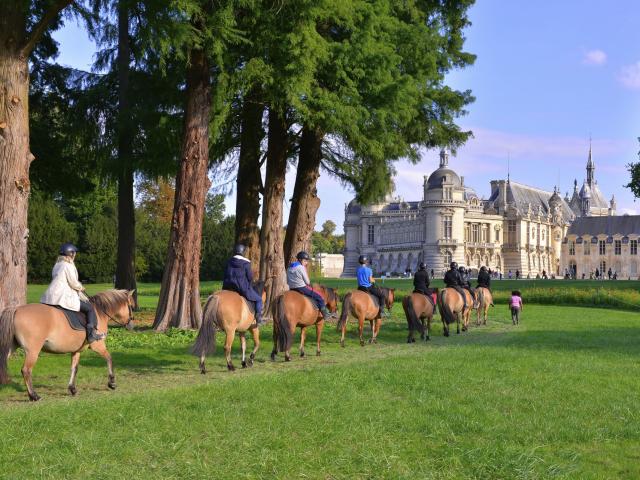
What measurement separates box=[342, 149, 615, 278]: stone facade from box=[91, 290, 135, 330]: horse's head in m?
78.1

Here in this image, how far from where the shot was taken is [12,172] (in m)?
12.3

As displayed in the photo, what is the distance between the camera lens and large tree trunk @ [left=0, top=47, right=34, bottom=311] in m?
12.3

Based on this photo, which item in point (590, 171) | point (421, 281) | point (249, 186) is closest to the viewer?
point (421, 281)

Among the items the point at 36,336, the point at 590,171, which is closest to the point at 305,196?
the point at 36,336

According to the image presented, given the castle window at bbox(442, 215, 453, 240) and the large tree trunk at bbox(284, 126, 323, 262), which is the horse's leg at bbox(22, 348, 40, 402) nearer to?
the large tree trunk at bbox(284, 126, 323, 262)

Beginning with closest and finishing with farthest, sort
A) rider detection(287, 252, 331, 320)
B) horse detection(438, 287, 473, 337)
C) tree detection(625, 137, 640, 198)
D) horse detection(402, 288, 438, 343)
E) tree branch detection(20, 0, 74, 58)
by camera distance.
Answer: rider detection(287, 252, 331, 320)
tree branch detection(20, 0, 74, 58)
horse detection(402, 288, 438, 343)
horse detection(438, 287, 473, 337)
tree detection(625, 137, 640, 198)

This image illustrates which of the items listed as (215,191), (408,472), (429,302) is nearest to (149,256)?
(215,191)

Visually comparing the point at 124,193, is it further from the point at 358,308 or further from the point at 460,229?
the point at 460,229

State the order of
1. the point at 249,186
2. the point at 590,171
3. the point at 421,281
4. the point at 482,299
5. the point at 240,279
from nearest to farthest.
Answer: the point at 240,279 → the point at 421,281 → the point at 482,299 → the point at 249,186 → the point at 590,171

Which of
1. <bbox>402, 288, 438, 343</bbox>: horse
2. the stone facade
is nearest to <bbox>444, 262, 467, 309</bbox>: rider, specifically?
<bbox>402, 288, 438, 343</bbox>: horse

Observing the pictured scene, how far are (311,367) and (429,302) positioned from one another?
534 cm

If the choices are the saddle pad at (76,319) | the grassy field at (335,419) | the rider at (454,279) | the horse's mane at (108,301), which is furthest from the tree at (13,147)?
the rider at (454,279)

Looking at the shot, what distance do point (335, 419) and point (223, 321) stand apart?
405cm

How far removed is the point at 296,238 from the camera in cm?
2066
